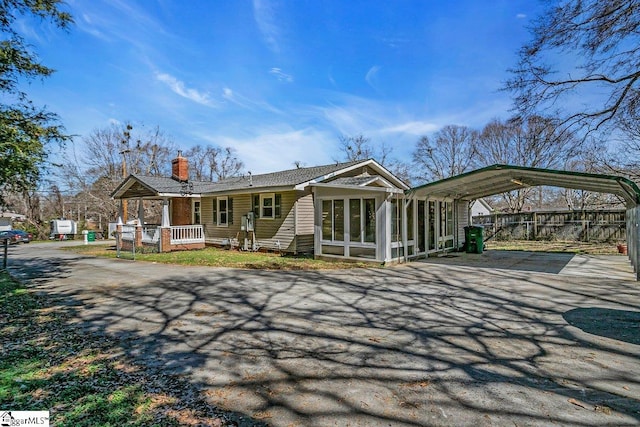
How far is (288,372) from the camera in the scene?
350cm

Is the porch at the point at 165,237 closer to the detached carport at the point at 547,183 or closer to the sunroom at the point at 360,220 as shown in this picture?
the sunroom at the point at 360,220

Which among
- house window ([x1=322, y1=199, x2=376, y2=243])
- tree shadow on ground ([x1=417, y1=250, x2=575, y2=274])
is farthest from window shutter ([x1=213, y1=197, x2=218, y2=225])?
tree shadow on ground ([x1=417, y1=250, x2=575, y2=274])

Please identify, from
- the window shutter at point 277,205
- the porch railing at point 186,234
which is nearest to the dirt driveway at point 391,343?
the window shutter at point 277,205

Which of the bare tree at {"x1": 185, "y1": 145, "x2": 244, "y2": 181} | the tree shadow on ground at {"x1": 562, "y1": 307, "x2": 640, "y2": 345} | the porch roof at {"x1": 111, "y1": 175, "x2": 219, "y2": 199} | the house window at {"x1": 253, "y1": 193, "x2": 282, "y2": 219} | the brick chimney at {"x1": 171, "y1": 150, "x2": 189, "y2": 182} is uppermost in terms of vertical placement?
the bare tree at {"x1": 185, "y1": 145, "x2": 244, "y2": 181}

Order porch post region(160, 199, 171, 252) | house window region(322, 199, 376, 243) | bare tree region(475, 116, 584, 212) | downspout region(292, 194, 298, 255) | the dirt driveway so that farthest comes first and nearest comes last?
bare tree region(475, 116, 584, 212)
porch post region(160, 199, 171, 252)
downspout region(292, 194, 298, 255)
house window region(322, 199, 376, 243)
the dirt driveway

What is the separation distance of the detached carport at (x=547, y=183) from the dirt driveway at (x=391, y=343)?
2.13m

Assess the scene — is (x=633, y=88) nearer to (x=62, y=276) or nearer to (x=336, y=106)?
(x=336, y=106)

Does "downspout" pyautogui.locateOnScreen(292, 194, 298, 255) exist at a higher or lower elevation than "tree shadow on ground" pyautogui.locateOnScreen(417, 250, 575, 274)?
higher

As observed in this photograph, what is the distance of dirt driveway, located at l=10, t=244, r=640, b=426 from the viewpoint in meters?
2.83

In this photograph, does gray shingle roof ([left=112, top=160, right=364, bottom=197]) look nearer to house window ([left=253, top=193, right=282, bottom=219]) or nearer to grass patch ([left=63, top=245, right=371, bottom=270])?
house window ([left=253, top=193, right=282, bottom=219])

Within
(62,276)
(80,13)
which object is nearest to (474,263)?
(62,276)

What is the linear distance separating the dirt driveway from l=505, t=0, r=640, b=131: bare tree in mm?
5554

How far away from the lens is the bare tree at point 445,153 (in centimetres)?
3170

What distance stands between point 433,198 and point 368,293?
7.54 metres
